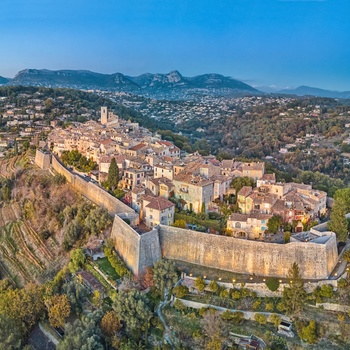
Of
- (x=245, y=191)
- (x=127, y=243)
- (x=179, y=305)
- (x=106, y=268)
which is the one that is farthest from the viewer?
(x=245, y=191)

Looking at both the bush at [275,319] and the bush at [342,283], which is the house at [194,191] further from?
the bush at [342,283]

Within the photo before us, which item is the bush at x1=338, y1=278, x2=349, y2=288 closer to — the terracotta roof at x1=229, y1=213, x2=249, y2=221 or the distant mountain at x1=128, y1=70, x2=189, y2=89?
the terracotta roof at x1=229, y1=213, x2=249, y2=221

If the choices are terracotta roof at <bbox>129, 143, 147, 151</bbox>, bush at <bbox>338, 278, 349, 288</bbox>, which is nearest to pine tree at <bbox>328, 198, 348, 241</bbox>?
bush at <bbox>338, 278, 349, 288</bbox>

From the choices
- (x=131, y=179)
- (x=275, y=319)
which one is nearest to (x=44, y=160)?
(x=131, y=179)

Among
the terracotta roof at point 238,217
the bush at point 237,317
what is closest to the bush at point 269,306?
the bush at point 237,317

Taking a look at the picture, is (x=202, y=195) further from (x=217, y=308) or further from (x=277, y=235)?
(x=217, y=308)

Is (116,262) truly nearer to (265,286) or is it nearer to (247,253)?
(247,253)
